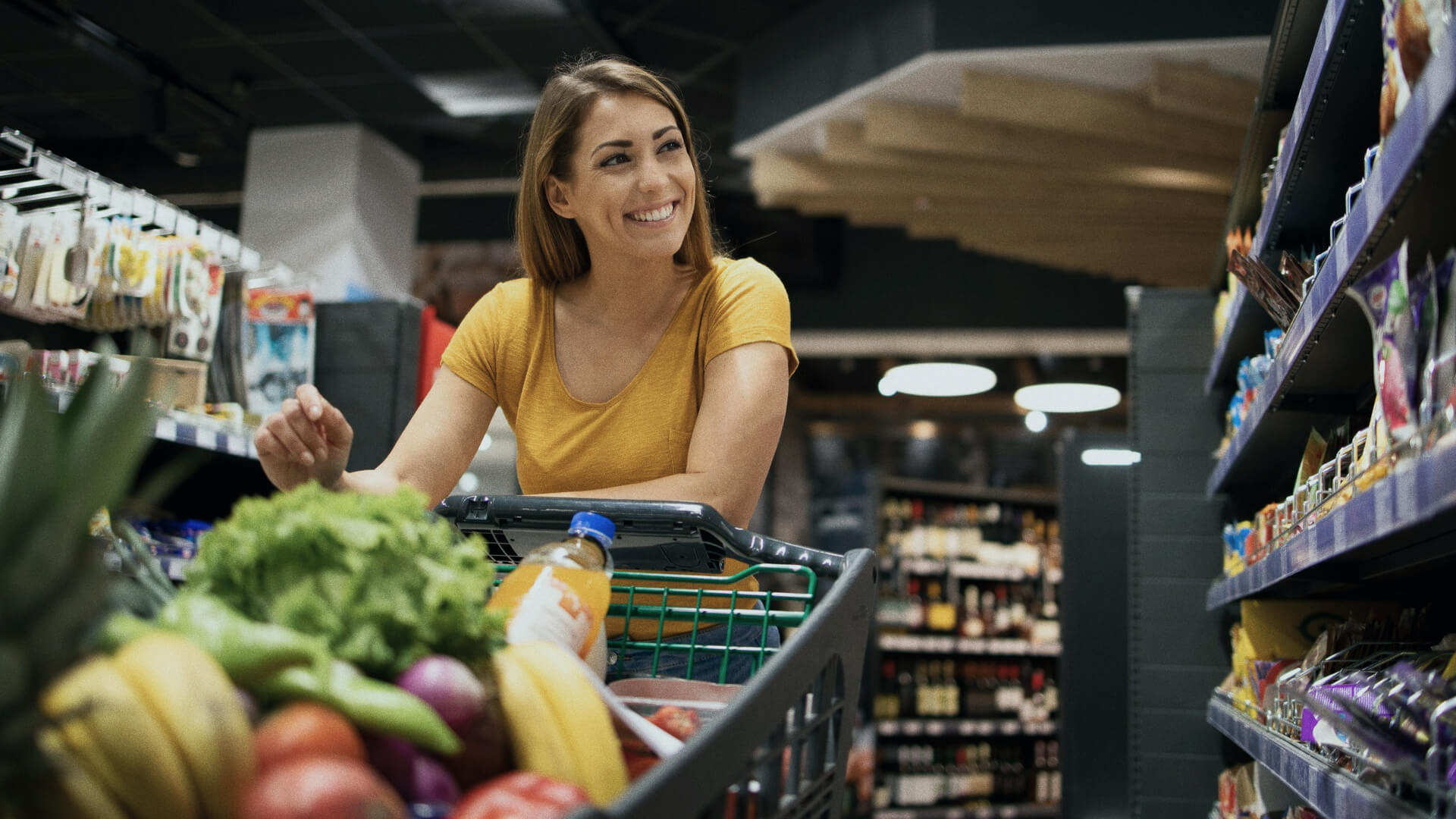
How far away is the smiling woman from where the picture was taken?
1.58 metres

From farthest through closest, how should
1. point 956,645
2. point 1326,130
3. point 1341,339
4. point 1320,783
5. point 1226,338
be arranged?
point 956,645 → point 1226,338 → point 1326,130 → point 1341,339 → point 1320,783

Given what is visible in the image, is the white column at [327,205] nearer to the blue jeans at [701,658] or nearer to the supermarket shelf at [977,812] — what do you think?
the supermarket shelf at [977,812]

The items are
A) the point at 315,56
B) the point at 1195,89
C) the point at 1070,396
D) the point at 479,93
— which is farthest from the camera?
the point at 1070,396

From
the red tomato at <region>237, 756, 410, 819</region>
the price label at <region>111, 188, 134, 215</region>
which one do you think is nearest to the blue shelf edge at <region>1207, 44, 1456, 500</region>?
the red tomato at <region>237, 756, 410, 819</region>

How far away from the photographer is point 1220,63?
5.74 meters

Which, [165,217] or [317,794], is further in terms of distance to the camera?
[165,217]

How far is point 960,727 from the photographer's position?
876 centimetres

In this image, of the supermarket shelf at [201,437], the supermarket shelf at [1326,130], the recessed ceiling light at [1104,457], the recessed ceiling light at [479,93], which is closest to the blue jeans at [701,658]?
the supermarket shelf at [1326,130]

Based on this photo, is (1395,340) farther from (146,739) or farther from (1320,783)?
(146,739)

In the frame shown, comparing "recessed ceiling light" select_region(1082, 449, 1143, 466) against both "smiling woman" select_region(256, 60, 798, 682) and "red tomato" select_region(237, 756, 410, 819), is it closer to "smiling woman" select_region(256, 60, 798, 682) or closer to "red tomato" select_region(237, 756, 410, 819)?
"smiling woman" select_region(256, 60, 798, 682)

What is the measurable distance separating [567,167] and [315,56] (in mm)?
5740

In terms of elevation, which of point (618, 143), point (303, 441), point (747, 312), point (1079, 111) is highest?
point (1079, 111)

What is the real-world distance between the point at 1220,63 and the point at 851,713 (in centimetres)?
553

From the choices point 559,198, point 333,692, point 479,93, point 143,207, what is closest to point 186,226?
point 143,207
